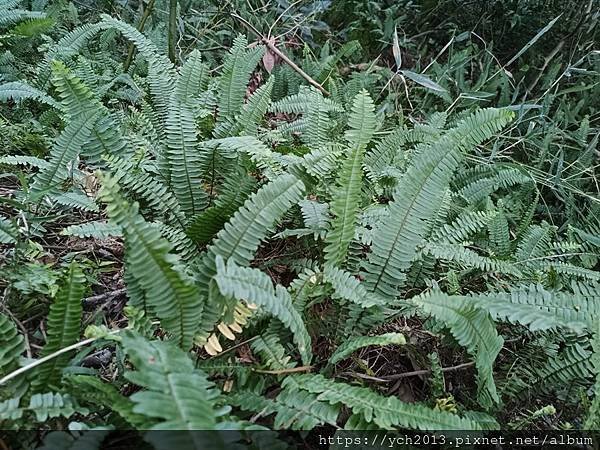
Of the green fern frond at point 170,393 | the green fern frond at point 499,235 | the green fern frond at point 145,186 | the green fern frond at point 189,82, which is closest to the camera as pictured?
the green fern frond at point 170,393

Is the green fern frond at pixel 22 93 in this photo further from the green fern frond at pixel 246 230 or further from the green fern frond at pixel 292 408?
the green fern frond at pixel 292 408

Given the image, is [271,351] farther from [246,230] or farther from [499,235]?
[499,235]

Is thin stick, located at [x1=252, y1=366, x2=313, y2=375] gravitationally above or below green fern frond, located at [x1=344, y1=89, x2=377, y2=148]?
below

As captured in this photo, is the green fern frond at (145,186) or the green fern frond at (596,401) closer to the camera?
the green fern frond at (596,401)

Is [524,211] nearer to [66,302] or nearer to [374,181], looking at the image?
[374,181]

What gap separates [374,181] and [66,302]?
1355mm

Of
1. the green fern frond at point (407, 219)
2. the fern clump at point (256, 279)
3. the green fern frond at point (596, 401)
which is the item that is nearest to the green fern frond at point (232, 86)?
the fern clump at point (256, 279)

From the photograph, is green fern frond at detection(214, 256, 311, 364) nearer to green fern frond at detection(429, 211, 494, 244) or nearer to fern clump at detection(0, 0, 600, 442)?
fern clump at detection(0, 0, 600, 442)

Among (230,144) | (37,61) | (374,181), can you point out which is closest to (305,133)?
(374,181)

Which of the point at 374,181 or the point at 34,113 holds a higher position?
the point at 34,113

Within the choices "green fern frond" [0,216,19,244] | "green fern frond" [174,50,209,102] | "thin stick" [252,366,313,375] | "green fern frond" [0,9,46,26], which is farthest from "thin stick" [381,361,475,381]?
"green fern frond" [0,9,46,26]

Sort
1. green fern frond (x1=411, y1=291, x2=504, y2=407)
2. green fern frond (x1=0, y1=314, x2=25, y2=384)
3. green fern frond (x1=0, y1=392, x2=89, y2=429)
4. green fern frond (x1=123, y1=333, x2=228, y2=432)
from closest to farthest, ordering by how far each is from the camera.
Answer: green fern frond (x1=123, y1=333, x2=228, y2=432) < green fern frond (x1=0, y1=392, x2=89, y2=429) < green fern frond (x1=0, y1=314, x2=25, y2=384) < green fern frond (x1=411, y1=291, x2=504, y2=407)

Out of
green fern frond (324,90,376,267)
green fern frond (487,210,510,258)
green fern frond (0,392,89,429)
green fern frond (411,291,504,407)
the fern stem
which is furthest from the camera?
the fern stem

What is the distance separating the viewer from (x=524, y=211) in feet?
9.10
